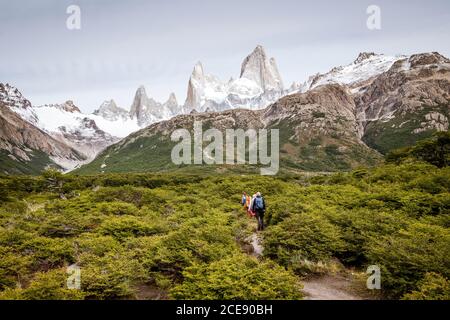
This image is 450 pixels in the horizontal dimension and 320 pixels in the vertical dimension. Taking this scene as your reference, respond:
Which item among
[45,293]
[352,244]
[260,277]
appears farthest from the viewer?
[352,244]

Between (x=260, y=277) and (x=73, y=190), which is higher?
(x=260, y=277)

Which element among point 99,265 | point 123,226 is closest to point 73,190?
point 123,226

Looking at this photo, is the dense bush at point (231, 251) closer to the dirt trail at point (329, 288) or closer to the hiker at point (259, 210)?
the dirt trail at point (329, 288)

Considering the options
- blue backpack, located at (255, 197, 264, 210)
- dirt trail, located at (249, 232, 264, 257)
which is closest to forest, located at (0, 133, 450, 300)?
dirt trail, located at (249, 232, 264, 257)

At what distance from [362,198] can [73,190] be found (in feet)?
119

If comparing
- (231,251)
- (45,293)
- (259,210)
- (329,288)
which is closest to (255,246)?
(259,210)

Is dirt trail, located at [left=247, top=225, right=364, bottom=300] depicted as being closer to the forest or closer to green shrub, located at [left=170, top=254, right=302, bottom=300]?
the forest

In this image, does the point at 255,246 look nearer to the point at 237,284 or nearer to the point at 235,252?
the point at 235,252

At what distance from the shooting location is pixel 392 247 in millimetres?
12680

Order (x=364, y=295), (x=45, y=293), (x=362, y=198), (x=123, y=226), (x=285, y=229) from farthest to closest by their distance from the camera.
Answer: (x=362, y=198) < (x=123, y=226) < (x=285, y=229) < (x=364, y=295) < (x=45, y=293)

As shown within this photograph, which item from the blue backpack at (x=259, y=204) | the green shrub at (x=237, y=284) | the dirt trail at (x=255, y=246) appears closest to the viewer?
the green shrub at (x=237, y=284)

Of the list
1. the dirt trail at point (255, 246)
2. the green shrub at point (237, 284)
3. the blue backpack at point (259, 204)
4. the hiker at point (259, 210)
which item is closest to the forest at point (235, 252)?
the green shrub at point (237, 284)
